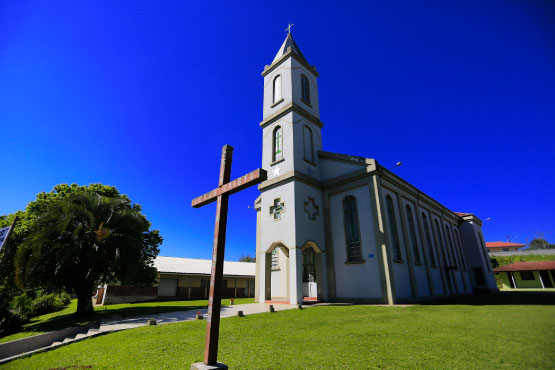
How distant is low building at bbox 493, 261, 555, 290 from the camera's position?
3478cm

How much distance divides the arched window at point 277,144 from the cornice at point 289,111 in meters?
0.99

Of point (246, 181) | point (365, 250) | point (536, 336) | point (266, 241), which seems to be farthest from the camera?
point (266, 241)

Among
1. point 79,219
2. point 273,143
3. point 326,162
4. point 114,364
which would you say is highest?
point 273,143

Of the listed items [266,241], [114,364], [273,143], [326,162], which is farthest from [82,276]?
[326,162]

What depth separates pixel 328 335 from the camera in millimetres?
7117

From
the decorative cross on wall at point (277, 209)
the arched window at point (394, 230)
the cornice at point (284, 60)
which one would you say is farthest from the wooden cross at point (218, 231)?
the cornice at point (284, 60)

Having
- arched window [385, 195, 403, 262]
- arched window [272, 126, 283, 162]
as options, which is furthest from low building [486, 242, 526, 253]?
arched window [272, 126, 283, 162]

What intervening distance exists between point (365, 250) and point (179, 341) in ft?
41.4

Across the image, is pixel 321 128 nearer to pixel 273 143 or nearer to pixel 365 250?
pixel 273 143

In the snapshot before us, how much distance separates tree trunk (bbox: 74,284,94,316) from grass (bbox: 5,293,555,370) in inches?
354

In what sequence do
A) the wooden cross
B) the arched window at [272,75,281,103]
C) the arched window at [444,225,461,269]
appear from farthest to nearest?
the arched window at [444,225,461,269] → the arched window at [272,75,281,103] → the wooden cross

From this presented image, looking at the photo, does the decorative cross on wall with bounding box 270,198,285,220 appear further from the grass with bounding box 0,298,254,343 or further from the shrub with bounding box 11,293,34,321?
the shrub with bounding box 11,293,34,321

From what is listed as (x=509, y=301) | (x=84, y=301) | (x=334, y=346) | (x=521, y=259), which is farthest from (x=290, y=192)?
(x=521, y=259)

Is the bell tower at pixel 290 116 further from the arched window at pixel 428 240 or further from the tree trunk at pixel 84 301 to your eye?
the tree trunk at pixel 84 301
